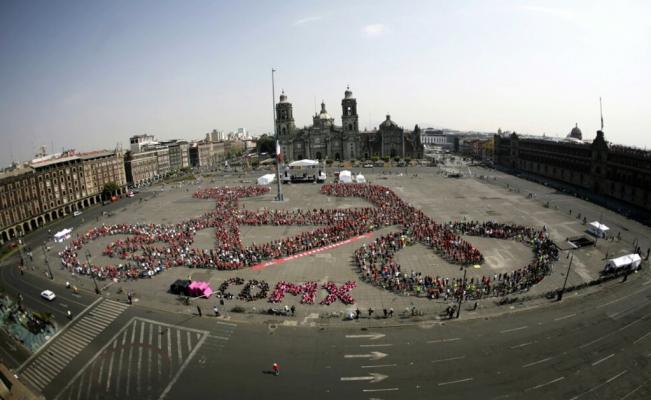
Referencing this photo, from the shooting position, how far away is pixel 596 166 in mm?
71750

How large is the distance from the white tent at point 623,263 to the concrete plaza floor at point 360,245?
4.83 ft

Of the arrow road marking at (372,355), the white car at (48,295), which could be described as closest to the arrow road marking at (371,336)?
the arrow road marking at (372,355)

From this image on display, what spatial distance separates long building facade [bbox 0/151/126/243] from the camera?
206ft

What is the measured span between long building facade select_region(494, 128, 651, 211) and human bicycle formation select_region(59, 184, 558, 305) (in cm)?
2566

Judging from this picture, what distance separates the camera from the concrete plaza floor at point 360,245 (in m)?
31.7

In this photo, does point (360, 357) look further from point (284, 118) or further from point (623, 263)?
point (284, 118)

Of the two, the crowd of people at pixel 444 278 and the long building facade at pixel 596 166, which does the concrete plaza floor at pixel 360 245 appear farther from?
the long building facade at pixel 596 166

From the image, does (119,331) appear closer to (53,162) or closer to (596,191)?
(53,162)

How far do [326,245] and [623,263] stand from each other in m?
28.3

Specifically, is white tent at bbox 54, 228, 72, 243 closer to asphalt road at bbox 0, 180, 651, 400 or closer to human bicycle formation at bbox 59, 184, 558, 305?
human bicycle formation at bbox 59, 184, 558, 305

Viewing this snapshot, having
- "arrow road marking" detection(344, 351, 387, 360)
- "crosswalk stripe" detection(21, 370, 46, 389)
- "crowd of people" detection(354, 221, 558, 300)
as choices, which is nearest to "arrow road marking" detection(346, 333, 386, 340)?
"arrow road marking" detection(344, 351, 387, 360)

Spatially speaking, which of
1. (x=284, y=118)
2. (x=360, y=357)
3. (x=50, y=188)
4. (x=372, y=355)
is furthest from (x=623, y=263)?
(x=284, y=118)

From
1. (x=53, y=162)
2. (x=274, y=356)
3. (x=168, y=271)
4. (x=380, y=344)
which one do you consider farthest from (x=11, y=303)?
(x=53, y=162)

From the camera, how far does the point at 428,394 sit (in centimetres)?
2025
